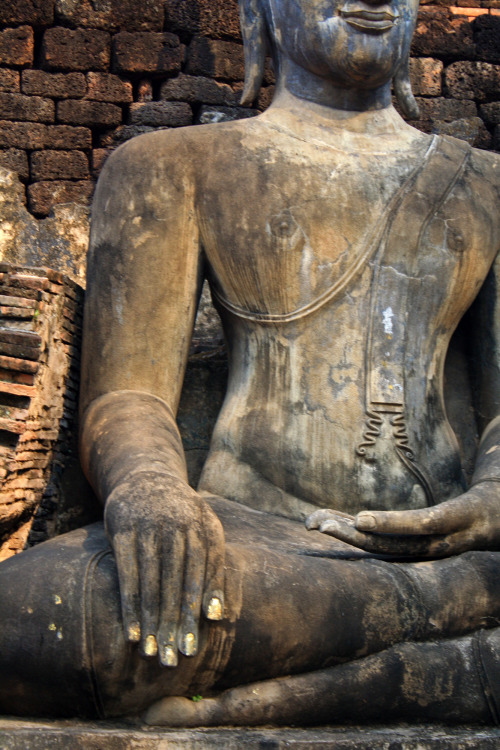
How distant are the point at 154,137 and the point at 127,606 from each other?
1857mm

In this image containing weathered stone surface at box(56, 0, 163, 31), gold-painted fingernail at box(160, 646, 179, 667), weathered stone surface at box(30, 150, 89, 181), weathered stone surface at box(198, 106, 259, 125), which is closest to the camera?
gold-painted fingernail at box(160, 646, 179, 667)

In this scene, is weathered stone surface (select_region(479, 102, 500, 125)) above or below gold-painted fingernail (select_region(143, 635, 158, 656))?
below

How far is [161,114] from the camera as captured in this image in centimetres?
758

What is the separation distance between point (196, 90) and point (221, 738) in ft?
18.3

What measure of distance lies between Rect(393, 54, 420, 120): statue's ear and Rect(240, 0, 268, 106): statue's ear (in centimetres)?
50

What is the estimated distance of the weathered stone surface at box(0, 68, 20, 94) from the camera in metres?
7.68

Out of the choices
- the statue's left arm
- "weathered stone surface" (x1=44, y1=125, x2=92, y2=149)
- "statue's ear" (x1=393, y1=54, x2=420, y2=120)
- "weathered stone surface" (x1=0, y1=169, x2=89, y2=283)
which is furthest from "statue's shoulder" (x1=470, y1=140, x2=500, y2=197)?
"weathered stone surface" (x1=44, y1=125, x2=92, y2=149)

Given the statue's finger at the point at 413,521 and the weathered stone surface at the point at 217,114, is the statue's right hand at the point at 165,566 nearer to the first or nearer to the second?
the statue's finger at the point at 413,521

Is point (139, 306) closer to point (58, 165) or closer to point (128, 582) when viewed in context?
point (128, 582)

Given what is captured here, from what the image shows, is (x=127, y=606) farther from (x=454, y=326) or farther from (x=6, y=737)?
(x=454, y=326)

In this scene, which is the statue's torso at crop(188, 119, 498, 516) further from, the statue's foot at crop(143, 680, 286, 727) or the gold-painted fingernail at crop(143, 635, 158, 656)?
the gold-painted fingernail at crop(143, 635, 158, 656)

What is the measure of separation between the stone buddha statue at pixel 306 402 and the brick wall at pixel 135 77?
3.24m

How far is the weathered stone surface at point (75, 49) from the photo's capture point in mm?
7566

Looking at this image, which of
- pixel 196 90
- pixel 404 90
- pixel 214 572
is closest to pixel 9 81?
pixel 196 90
